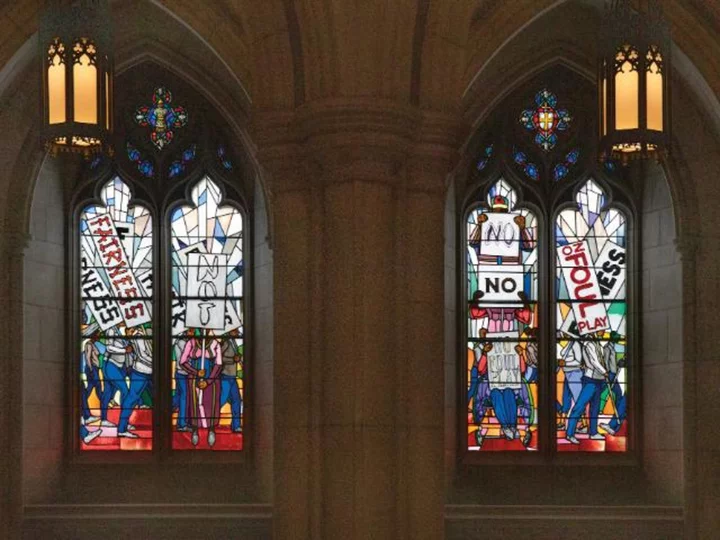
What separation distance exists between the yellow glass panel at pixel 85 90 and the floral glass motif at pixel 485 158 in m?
6.60

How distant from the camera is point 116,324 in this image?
1503 centimetres

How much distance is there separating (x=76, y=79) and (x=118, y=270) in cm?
A: 595

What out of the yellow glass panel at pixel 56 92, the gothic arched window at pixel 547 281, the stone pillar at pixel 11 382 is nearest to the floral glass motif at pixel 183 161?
the stone pillar at pixel 11 382

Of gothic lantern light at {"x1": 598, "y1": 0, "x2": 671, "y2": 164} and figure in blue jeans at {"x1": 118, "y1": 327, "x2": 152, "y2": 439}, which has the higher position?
gothic lantern light at {"x1": 598, "y1": 0, "x2": 671, "y2": 164}

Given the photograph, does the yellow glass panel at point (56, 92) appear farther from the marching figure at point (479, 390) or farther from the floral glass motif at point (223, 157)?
the marching figure at point (479, 390)

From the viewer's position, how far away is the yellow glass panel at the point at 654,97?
30.3 ft

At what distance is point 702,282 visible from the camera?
1398 cm

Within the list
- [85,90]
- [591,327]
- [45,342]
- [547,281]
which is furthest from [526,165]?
[85,90]

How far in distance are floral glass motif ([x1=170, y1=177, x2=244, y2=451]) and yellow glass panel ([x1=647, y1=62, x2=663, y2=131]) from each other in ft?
21.5

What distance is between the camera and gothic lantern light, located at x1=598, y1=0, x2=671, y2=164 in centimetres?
922

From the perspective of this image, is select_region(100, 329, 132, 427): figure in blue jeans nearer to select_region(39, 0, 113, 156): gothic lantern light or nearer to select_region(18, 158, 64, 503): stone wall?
select_region(18, 158, 64, 503): stone wall

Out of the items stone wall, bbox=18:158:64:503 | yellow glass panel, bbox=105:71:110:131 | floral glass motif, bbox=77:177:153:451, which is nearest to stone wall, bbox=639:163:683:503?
floral glass motif, bbox=77:177:153:451

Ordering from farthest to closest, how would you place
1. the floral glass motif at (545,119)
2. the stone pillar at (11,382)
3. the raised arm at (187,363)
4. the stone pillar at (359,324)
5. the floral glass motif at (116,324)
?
1. the floral glass motif at (545,119)
2. the raised arm at (187,363)
3. the floral glass motif at (116,324)
4. the stone pillar at (11,382)
5. the stone pillar at (359,324)

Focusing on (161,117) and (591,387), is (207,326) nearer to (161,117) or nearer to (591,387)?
(161,117)
